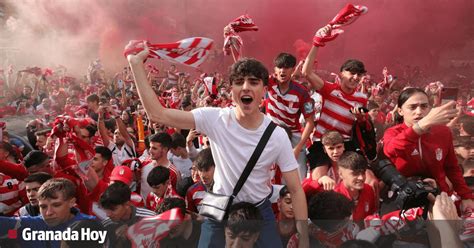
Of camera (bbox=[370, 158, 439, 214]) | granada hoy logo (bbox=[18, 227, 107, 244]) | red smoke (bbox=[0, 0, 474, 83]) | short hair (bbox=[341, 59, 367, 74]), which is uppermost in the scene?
red smoke (bbox=[0, 0, 474, 83])

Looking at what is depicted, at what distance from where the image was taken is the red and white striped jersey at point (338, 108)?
3.78 metres

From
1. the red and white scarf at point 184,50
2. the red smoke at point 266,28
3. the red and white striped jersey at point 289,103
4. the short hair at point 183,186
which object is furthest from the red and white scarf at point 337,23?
the red smoke at point 266,28

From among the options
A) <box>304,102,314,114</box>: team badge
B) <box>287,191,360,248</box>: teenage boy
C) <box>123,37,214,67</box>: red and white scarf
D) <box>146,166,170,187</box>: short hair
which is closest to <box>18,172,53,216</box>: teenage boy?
<box>146,166,170,187</box>: short hair

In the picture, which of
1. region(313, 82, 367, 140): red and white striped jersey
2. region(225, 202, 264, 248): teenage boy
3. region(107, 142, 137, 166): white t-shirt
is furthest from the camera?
region(107, 142, 137, 166): white t-shirt

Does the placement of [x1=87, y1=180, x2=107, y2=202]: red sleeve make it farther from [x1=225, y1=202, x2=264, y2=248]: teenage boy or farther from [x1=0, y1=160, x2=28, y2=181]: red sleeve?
[x1=225, y1=202, x2=264, y2=248]: teenage boy

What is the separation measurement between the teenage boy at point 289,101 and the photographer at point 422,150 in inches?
47.6

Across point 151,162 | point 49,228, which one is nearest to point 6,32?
point 151,162

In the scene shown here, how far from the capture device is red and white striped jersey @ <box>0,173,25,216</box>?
11.1 feet

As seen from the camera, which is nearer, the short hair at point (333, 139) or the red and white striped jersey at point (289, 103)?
the short hair at point (333, 139)

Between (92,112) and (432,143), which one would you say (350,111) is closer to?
(432,143)

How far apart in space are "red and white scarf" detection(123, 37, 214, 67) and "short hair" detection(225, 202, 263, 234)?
928 mm

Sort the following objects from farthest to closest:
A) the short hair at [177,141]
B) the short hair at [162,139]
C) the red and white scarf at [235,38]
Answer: the short hair at [177,141]
the red and white scarf at [235,38]
the short hair at [162,139]

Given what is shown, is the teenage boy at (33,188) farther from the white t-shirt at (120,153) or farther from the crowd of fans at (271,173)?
the white t-shirt at (120,153)

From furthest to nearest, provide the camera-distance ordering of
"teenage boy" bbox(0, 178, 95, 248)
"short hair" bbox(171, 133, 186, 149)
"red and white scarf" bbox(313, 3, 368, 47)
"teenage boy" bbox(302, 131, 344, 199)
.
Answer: "short hair" bbox(171, 133, 186, 149)
"red and white scarf" bbox(313, 3, 368, 47)
"teenage boy" bbox(302, 131, 344, 199)
"teenage boy" bbox(0, 178, 95, 248)
